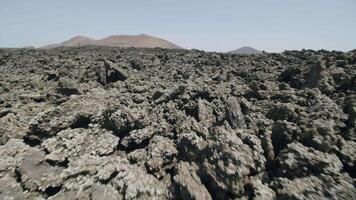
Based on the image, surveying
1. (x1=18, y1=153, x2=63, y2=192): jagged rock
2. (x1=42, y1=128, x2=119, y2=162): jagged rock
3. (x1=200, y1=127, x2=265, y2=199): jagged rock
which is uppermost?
(x1=200, y1=127, x2=265, y2=199): jagged rock

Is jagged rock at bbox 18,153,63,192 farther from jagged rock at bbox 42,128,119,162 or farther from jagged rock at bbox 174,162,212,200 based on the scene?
jagged rock at bbox 174,162,212,200

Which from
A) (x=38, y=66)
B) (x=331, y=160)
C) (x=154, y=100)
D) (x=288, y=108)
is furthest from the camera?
(x=38, y=66)

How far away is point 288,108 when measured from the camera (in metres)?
14.1

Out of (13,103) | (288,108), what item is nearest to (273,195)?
(288,108)

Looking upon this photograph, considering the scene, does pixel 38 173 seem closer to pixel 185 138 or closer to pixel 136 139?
pixel 136 139

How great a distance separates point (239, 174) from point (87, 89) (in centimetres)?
1297

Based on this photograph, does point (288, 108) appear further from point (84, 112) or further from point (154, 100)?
point (84, 112)

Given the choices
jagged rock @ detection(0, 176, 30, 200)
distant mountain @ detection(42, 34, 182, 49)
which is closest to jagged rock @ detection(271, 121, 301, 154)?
jagged rock @ detection(0, 176, 30, 200)

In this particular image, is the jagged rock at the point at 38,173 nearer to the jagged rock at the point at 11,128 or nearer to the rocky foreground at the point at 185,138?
the rocky foreground at the point at 185,138

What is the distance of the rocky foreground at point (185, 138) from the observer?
10.4 meters

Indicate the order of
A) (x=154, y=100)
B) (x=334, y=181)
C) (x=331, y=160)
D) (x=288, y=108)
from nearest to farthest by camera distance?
(x=334, y=181)
(x=331, y=160)
(x=288, y=108)
(x=154, y=100)

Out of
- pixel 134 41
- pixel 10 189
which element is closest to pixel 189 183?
pixel 10 189

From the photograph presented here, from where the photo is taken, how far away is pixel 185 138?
1284cm

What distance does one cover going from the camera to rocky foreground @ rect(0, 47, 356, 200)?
34.3ft
